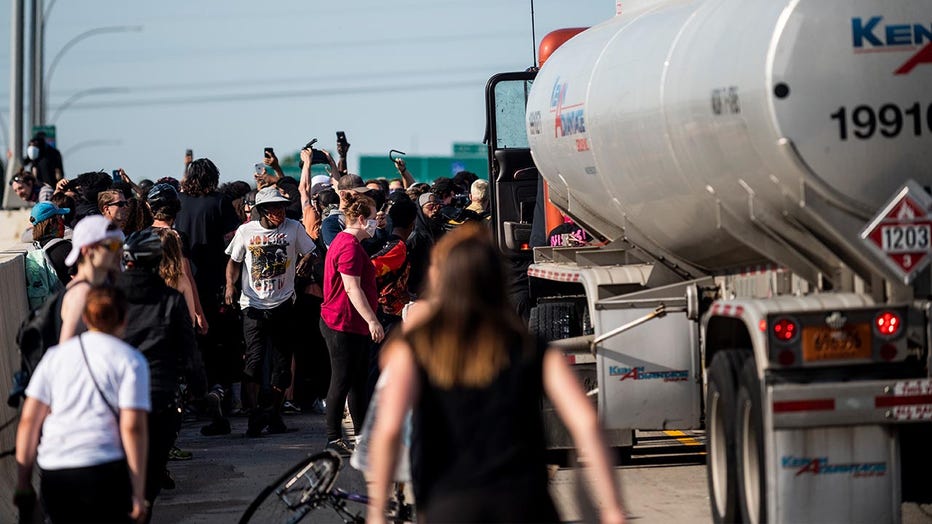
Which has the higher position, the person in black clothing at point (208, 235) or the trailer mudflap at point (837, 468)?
the person in black clothing at point (208, 235)

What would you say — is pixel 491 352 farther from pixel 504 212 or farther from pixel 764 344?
pixel 504 212

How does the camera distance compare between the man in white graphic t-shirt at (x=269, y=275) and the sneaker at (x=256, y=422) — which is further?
the sneaker at (x=256, y=422)

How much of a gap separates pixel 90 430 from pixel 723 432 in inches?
138

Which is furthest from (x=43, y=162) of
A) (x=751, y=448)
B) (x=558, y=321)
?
(x=751, y=448)

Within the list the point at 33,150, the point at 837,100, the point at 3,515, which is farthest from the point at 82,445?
the point at 33,150

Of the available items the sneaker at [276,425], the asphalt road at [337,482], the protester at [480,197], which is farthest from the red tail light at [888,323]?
the protester at [480,197]

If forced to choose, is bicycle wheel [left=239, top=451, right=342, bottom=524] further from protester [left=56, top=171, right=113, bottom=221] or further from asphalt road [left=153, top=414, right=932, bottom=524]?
protester [left=56, top=171, right=113, bottom=221]

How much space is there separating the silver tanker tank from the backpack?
3866 millimetres

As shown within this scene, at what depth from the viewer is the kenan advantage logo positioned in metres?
7.27

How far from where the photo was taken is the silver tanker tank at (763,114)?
23.9ft

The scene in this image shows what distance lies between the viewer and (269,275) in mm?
13523

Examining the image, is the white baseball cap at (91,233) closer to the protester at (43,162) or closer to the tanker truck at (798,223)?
the tanker truck at (798,223)

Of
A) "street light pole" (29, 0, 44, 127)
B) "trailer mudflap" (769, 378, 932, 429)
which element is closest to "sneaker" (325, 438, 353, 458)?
"trailer mudflap" (769, 378, 932, 429)

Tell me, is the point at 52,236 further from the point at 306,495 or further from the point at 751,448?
the point at 751,448
